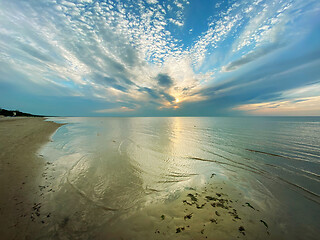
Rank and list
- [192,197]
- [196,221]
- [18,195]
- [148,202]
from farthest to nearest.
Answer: [192,197] < [148,202] < [18,195] < [196,221]

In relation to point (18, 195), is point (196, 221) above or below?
below

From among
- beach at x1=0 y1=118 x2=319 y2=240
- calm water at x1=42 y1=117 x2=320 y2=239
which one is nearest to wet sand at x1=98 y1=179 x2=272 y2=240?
beach at x1=0 y1=118 x2=319 y2=240

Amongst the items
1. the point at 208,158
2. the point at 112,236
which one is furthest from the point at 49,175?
the point at 208,158

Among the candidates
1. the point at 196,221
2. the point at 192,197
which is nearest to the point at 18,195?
the point at 196,221

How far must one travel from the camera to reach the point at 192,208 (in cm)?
508

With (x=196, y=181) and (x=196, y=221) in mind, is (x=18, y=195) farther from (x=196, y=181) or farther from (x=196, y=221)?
(x=196, y=181)

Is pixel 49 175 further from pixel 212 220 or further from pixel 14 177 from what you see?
pixel 212 220

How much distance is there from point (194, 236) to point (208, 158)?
9446 millimetres

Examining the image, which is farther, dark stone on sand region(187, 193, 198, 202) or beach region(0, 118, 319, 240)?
dark stone on sand region(187, 193, 198, 202)

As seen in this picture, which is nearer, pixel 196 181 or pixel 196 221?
pixel 196 221

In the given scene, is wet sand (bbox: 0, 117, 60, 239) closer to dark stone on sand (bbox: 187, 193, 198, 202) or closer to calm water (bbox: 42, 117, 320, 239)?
calm water (bbox: 42, 117, 320, 239)

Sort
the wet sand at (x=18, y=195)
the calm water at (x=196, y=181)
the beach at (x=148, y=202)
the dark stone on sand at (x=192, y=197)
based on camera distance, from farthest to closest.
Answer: the dark stone on sand at (x=192, y=197), the calm water at (x=196, y=181), the beach at (x=148, y=202), the wet sand at (x=18, y=195)

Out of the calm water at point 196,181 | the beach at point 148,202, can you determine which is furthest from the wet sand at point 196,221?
the calm water at point 196,181

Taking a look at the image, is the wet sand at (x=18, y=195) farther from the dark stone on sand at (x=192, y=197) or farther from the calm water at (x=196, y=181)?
the dark stone on sand at (x=192, y=197)
